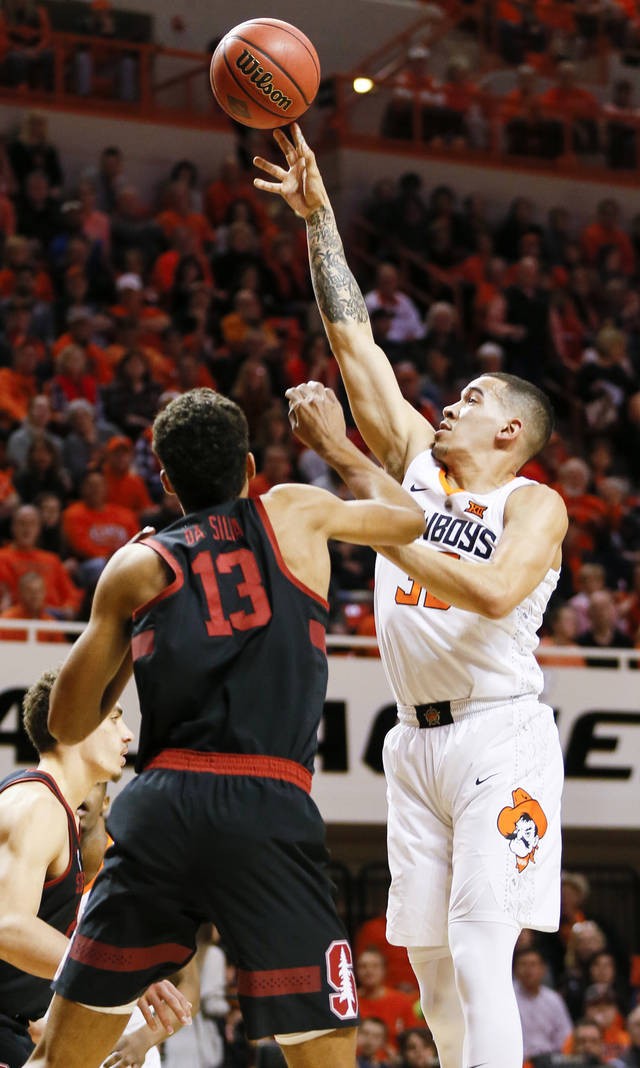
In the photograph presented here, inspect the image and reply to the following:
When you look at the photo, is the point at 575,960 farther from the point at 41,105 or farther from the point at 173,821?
the point at 41,105

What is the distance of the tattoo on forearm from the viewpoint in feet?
17.7

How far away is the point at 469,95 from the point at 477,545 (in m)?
13.6

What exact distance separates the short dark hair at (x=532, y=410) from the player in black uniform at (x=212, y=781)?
1554 millimetres

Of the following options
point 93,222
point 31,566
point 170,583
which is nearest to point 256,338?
point 93,222

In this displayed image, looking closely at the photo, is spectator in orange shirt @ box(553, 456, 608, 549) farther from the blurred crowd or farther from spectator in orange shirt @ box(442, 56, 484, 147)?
spectator in orange shirt @ box(442, 56, 484, 147)

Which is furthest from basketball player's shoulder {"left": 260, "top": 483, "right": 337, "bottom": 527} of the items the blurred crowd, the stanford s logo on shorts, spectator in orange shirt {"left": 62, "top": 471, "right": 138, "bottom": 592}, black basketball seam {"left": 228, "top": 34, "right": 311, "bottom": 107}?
spectator in orange shirt {"left": 62, "top": 471, "right": 138, "bottom": 592}

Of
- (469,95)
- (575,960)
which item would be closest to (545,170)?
(469,95)

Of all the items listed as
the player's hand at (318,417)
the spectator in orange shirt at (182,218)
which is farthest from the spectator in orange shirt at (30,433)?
the player's hand at (318,417)

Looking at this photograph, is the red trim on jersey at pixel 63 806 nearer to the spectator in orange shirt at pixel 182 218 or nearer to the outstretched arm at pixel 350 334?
the outstretched arm at pixel 350 334

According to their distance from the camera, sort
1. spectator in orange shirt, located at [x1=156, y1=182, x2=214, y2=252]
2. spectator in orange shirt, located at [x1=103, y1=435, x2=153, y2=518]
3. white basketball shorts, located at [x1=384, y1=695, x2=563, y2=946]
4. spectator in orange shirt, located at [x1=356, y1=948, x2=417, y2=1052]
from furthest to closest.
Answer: spectator in orange shirt, located at [x1=156, y1=182, x2=214, y2=252]
spectator in orange shirt, located at [x1=103, y1=435, x2=153, y2=518]
spectator in orange shirt, located at [x1=356, y1=948, x2=417, y2=1052]
white basketball shorts, located at [x1=384, y1=695, x2=563, y2=946]

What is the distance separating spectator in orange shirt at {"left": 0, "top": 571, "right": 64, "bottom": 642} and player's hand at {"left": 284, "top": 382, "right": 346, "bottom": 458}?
20.5 ft

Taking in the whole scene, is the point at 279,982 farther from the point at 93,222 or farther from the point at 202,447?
the point at 93,222

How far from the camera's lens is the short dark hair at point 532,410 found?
5.18m

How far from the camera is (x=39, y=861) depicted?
463 cm
